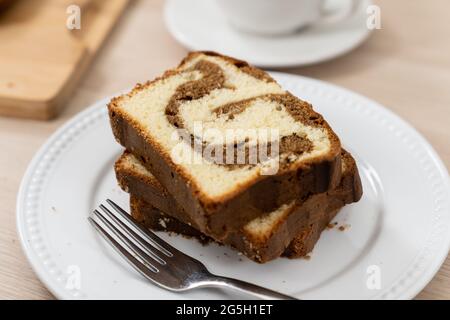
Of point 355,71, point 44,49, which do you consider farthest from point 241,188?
point 44,49

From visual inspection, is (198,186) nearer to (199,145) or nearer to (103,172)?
(199,145)

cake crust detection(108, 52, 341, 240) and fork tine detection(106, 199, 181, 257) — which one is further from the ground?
cake crust detection(108, 52, 341, 240)

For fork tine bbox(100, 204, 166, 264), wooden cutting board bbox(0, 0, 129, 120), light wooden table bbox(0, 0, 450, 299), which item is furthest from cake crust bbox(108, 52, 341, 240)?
wooden cutting board bbox(0, 0, 129, 120)

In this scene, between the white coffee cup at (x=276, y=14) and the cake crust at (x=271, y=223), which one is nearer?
the cake crust at (x=271, y=223)

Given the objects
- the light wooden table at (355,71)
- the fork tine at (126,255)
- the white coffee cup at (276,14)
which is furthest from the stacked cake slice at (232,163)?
the white coffee cup at (276,14)

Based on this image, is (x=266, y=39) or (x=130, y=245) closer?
(x=130, y=245)

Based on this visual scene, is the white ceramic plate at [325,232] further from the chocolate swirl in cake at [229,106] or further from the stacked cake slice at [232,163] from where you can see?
Answer: the chocolate swirl in cake at [229,106]

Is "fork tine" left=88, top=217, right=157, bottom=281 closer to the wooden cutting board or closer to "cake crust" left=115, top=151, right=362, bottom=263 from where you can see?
"cake crust" left=115, top=151, right=362, bottom=263

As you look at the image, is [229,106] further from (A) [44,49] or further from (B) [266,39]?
(A) [44,49]
